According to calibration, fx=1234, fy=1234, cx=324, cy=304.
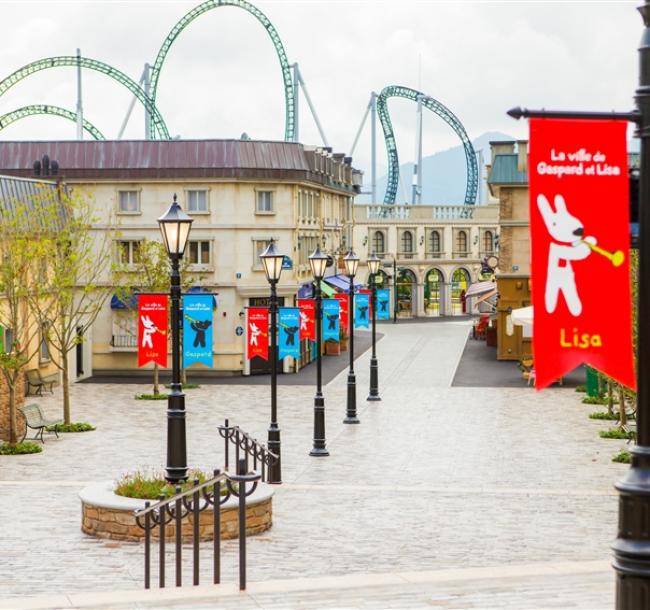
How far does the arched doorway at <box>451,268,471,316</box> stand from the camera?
3684 inches

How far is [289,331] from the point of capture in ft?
130

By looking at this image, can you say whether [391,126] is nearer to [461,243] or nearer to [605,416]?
[461,243]

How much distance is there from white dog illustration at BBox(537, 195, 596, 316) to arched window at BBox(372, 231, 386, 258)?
81.9 m

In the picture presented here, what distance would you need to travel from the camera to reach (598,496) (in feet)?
74.7

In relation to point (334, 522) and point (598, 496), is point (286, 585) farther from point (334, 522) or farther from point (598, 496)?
point (598, 496)

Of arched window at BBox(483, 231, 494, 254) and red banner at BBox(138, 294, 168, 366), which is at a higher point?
arched window at BBox(483, 231, 494, 254)

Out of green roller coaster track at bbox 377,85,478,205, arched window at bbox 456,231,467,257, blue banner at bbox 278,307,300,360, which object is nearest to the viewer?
blue banner at bbox 278,307,300,360

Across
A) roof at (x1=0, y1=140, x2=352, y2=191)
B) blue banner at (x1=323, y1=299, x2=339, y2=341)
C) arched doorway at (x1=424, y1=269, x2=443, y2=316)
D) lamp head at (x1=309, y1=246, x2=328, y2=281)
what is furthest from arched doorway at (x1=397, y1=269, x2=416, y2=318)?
lamp head at (x1=309, y1=246, x2=328, y2=281)

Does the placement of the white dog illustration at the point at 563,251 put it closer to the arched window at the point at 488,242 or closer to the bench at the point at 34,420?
the bench at the point at 34,420

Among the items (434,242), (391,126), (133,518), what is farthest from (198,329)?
(391,126)

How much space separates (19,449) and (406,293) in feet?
210

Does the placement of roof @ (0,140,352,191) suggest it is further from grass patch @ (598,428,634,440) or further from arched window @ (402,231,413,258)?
arched window @ (402,231,413,258)

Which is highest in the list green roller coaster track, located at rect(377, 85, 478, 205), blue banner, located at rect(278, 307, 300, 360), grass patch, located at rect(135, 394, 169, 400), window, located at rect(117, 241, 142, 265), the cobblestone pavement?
green roller coaster track, located at rect(377, 85, 478, 205)

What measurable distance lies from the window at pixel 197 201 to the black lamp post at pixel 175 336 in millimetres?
33153
